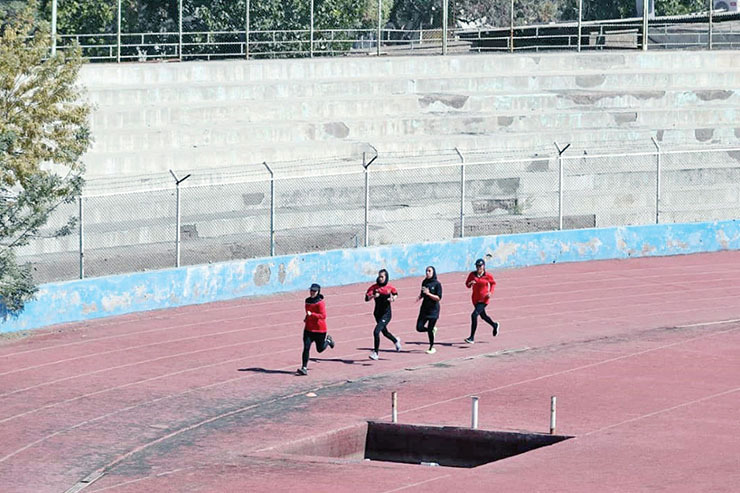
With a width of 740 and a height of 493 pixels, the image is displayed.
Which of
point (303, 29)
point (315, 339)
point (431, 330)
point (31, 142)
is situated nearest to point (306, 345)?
point (315, 339)

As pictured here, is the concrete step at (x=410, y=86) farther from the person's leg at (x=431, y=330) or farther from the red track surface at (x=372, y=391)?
the person's leg at (x=431, y=330)

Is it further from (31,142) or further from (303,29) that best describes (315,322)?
(303,29)

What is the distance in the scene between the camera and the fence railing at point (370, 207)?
28.4 meters

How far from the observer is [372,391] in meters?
20.8

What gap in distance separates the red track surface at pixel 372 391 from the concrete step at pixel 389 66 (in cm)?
1134

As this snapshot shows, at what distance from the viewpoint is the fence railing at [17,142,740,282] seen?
28.4 meters

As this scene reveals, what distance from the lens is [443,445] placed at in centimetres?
1798

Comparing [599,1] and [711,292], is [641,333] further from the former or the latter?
[599,1]

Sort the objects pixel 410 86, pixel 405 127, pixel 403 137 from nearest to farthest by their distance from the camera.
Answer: pixel 403 137
pixel 405 127
pixel 410 86

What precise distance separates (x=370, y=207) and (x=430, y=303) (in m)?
10.8

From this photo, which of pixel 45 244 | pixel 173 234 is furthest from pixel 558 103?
pixel 45 244

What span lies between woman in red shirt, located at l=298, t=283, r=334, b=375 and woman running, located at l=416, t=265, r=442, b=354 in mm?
2155

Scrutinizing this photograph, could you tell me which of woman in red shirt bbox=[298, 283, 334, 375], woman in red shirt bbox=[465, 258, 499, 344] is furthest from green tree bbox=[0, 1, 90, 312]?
woman in red shirt bbox=[465, 258, 499, 344]

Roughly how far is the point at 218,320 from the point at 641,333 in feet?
25.1
